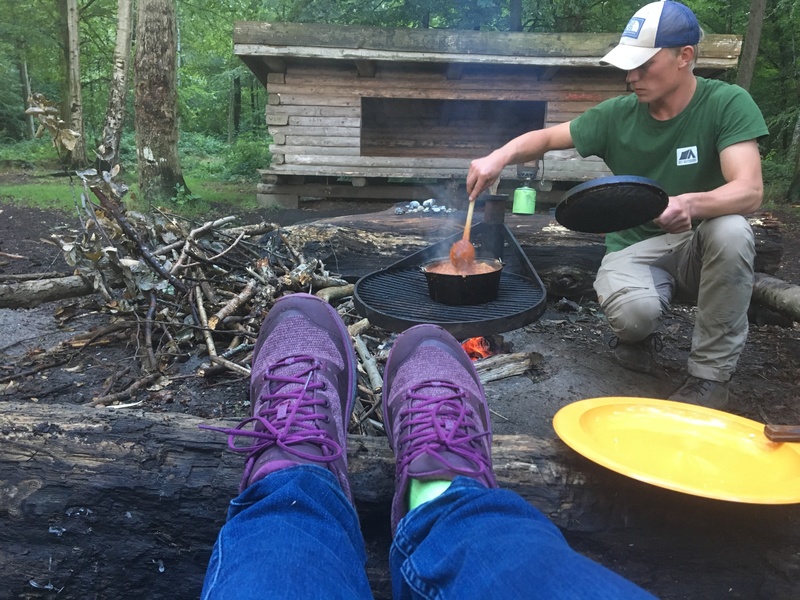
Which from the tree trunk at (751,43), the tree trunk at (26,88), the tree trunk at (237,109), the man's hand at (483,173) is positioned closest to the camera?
the man's hand at (483,173)

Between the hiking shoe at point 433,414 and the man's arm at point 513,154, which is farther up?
the man's arm at point 513,154

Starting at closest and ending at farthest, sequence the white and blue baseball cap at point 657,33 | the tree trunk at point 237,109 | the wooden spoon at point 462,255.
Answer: the white and blue baseball cap at point 657,33 < the wooden spoon at point 462,255 < the tree trunk at point 237,109

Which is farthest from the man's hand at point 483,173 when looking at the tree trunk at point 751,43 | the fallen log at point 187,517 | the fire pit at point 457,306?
the tree trunk at point 751,43

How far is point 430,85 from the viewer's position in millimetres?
8570

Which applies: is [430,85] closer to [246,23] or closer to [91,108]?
[246,23]

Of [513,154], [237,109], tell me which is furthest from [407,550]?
[237,109]

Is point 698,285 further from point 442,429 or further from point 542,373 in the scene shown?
point 442,429

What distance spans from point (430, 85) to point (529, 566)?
341 inches

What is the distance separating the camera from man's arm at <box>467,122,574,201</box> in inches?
104

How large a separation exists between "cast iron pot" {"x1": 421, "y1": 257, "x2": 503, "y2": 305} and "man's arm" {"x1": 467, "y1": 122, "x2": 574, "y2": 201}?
49 cm

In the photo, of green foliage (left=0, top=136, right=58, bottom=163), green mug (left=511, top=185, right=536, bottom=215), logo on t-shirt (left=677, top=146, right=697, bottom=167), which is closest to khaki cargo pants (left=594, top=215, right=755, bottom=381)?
logo on t-shirt (left=677, top=146, right=697, bottom=167)

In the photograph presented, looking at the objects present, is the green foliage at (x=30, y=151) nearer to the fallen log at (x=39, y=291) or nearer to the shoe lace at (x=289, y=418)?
the fallen log at (x=39, y=291)

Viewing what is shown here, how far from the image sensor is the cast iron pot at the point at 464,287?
236 centimetres

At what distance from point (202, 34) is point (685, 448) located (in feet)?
86.5
